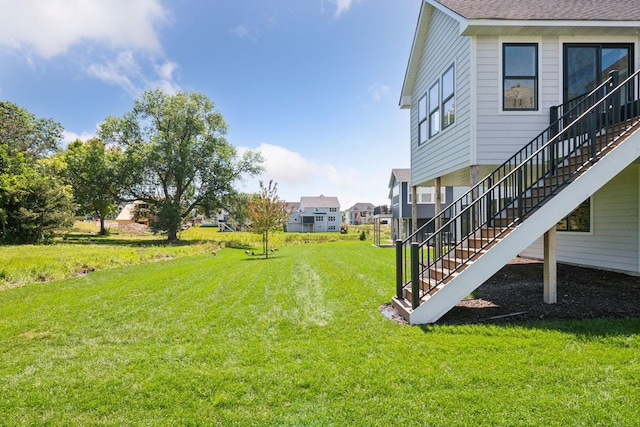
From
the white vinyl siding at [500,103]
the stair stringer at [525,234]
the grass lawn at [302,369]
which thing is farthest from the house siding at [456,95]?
the grass lawn at [302,369]

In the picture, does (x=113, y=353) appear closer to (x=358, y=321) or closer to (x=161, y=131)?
(x=358, y=321)

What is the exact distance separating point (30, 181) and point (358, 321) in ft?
78.2

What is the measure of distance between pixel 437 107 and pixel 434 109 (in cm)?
26

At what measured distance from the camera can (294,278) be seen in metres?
9.17

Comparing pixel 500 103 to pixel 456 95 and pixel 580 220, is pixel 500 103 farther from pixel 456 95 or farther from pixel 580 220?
pixel 580 220

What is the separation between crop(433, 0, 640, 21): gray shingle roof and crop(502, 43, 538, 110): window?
25.5 inches

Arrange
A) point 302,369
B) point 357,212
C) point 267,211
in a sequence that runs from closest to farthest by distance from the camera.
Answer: point 302,369 → point 267,211 → point 357,212

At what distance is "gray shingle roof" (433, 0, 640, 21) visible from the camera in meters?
6.93

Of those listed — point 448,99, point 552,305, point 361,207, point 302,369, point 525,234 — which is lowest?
point 302,369

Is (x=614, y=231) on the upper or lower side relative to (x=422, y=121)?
lower

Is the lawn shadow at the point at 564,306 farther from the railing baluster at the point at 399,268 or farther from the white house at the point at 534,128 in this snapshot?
the railing baluster at the point at 399,268

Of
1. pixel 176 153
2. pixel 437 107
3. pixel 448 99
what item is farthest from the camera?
pixel 176 153

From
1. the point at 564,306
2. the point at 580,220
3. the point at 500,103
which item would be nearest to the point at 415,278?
the point at 564,306

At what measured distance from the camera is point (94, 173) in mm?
25312
